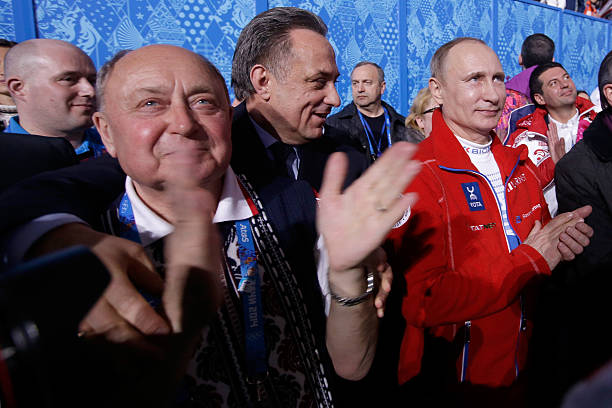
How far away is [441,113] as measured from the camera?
1.98 metres

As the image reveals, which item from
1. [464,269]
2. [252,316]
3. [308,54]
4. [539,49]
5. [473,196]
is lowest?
[464,269]

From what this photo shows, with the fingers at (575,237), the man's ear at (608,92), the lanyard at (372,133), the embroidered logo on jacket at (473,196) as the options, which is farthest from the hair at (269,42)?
the lanyard at (372,133)

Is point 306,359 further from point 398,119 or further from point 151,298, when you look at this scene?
point 398,119

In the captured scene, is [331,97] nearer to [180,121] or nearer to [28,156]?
[180,121]

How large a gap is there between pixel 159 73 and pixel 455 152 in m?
1.23

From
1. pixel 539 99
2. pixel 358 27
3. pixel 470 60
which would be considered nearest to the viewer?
pixel 470 60

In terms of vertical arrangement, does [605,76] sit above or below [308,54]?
below

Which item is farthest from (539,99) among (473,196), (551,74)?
(473,196)

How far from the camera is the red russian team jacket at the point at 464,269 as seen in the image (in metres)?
1.50

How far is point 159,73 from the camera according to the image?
105 cm

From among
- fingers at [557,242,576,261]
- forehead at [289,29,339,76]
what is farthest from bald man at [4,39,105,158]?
fingers at [557,242,576,261]

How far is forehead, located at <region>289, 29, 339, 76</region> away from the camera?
6.59 ft

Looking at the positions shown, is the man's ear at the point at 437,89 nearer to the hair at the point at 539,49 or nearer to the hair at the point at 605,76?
the hair at the point at 605,76

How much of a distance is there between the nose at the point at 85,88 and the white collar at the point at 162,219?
4.93 ft
